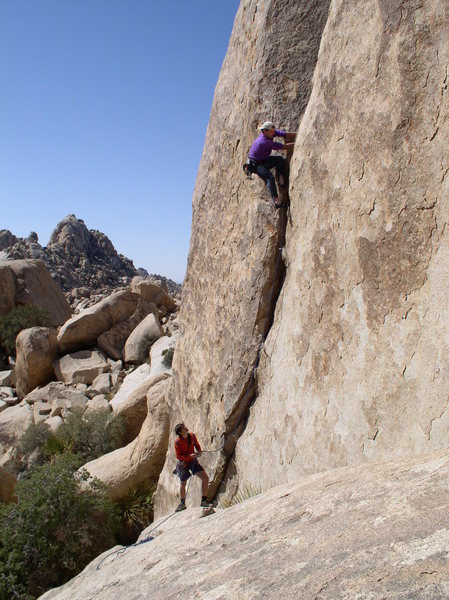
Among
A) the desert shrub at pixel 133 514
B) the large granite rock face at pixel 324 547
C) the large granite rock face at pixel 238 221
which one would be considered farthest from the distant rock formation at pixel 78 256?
the large granite rock face at pixel 324 547

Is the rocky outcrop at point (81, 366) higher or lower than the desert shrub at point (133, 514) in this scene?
higher

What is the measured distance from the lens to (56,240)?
5284 centimetres

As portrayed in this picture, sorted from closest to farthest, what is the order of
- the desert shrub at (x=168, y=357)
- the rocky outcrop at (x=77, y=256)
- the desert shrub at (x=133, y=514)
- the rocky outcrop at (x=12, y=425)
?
the desert shrub at (x=133, y=514), the rocky outcrop at (x=12, y=425), the desert shrub at (x=168, y=357), the rocky outcrop at (x=77, y=256)

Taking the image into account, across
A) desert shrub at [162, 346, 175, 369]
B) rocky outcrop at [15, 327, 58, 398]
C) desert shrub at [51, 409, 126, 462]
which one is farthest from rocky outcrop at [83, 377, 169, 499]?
rocky outcrop at [15, 327, 58, 398]

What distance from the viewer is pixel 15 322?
22.0 meters

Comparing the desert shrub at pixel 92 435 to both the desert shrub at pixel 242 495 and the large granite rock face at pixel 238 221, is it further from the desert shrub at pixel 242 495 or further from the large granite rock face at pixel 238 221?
the desert shrub at pixel 242 495

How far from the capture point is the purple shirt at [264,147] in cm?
671

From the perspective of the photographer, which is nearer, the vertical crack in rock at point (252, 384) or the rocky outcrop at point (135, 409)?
the vertical crack in rock at point (252, 384)

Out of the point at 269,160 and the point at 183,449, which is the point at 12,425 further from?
the point at 269,160

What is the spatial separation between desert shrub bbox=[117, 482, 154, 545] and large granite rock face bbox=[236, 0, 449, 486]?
16.1 ft

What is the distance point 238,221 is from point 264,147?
152 cm

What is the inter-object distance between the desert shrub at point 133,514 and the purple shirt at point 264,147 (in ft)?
25.1

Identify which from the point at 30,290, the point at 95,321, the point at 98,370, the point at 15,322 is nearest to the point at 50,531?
the point at 98,370

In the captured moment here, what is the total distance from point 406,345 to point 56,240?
52429mm
